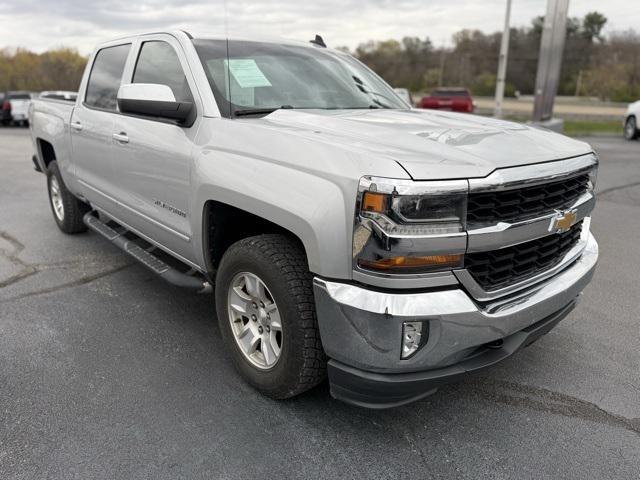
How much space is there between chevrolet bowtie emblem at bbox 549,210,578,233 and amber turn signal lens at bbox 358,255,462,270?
0.63 metres

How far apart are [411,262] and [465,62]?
61744mm

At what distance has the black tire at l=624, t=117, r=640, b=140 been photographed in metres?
16.5

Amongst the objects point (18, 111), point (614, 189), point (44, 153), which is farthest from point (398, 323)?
point (18, 111)

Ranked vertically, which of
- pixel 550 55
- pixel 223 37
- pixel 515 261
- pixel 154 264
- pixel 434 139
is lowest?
pixel 154 264

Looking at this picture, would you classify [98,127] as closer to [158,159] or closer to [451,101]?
[158,159]

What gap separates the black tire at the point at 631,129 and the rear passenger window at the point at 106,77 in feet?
53.8

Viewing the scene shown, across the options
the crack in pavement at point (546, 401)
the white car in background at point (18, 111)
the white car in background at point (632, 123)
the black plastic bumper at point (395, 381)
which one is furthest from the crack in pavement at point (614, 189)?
the white car in background at point (18, 111)

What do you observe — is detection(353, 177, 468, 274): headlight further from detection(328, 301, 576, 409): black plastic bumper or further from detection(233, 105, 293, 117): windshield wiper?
detection(233, 105, 293, 117): windshield wiper

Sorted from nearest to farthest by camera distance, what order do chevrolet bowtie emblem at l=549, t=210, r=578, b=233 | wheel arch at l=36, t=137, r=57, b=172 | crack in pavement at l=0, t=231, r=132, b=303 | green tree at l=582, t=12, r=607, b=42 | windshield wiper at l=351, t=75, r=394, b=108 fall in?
chevrolet bowtie emblem at l=549, t=210, r=578, b=233
windshield wiper at l=351, t=75, r=394, b=108
crack in pavement at l=0, t=231, r=132, b=303
wheel arch at l=36, t=137, r=57, b=172
green tree at l=582, t=12, r=607, b=42

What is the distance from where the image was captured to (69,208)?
5.64 meters

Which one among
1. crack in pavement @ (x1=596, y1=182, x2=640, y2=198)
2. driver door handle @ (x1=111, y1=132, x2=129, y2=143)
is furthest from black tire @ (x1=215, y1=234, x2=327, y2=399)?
crack in pavement @ (x1=596, y1=182, x2=640, y2=198)

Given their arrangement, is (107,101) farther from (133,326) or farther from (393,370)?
(393,370)

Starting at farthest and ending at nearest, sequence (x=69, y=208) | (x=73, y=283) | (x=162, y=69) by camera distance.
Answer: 1. (x=69, y=208)
2. (x=73, y=283)
3. (x=162, y=69)

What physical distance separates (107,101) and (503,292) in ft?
11.3
